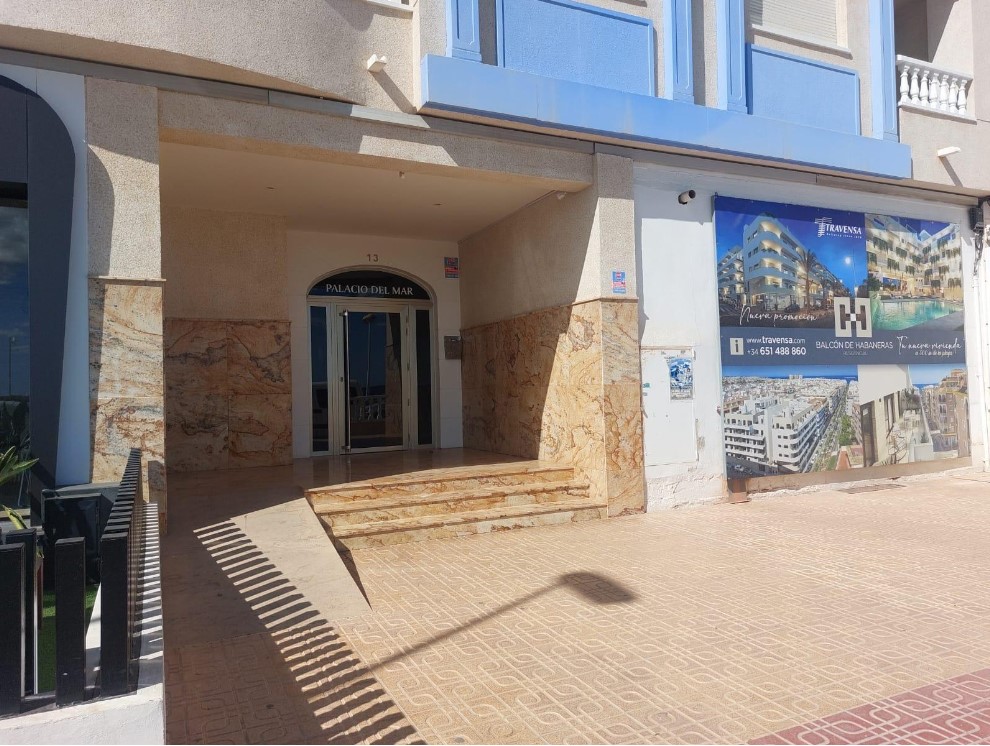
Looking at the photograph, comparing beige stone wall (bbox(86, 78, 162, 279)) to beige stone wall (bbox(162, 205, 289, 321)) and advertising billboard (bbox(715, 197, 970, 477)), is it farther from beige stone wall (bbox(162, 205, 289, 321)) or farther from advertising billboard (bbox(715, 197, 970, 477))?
advertising billboard (bbox(715, 197, 970, 477))

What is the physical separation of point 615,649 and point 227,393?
22.7ft

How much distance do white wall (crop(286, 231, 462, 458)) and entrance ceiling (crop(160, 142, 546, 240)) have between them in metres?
0.31

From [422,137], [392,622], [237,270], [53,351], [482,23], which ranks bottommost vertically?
[392,622]

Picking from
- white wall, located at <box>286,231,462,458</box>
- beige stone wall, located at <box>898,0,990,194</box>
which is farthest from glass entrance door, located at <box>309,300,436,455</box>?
beige stone wall, located at <box>898,0,990,194</box>

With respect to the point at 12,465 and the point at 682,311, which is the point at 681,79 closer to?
the point at 682,311

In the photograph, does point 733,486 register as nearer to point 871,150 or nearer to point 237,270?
point 871,150

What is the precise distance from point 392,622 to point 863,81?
30.5ft

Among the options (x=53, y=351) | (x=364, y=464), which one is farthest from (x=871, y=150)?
(x=53, y=351)

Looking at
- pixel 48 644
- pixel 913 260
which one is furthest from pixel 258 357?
pixel 913 260

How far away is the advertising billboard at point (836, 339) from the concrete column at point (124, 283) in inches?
247

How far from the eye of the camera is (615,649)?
4246 millimetres

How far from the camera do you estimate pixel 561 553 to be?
6.54 meters

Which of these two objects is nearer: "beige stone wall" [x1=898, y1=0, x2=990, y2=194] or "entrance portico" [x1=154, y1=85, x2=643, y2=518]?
"entrance portico" [x1=154, y1=85, x2=643, y2=518]

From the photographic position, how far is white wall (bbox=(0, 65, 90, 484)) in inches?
223
